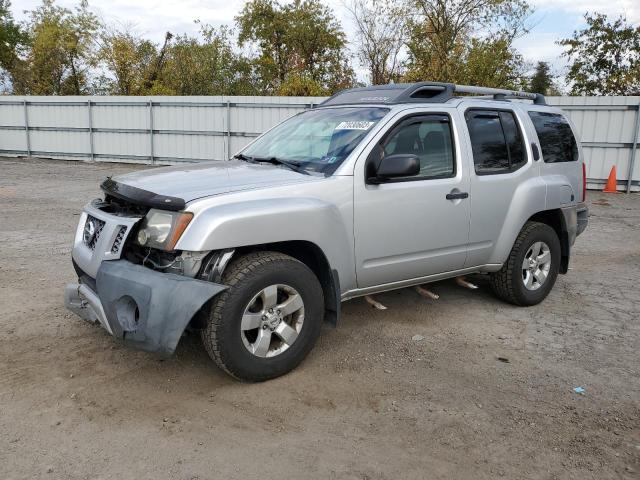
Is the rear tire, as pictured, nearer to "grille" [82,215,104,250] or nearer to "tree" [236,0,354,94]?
"grille" [82,215,104,250]

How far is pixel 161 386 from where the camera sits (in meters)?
3.46

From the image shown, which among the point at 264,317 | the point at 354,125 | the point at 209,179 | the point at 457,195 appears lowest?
the point at 264,317

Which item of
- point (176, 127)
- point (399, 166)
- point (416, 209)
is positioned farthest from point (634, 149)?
point (176, 127)

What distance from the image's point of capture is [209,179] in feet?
12.0

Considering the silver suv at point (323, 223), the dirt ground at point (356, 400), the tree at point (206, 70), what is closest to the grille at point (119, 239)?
the silver suv at point (323, 223)

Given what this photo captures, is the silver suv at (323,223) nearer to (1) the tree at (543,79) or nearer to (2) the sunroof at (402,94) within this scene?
(2) the sunroof at (402,94)

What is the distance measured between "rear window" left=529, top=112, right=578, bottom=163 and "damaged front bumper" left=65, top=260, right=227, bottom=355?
3542 mm

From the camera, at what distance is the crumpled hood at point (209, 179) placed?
11.1 ft

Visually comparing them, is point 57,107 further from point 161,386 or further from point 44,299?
point 161,386

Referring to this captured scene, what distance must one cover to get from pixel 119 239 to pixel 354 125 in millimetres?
1888

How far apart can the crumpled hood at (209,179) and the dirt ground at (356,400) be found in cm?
121

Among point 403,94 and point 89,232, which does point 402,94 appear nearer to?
point 403,94

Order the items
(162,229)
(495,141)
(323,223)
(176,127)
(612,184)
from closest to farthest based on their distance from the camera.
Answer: (162,229) < (323,223) < (495,141) < (612,184) < (176,127)

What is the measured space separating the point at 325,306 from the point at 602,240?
6.35 meters
